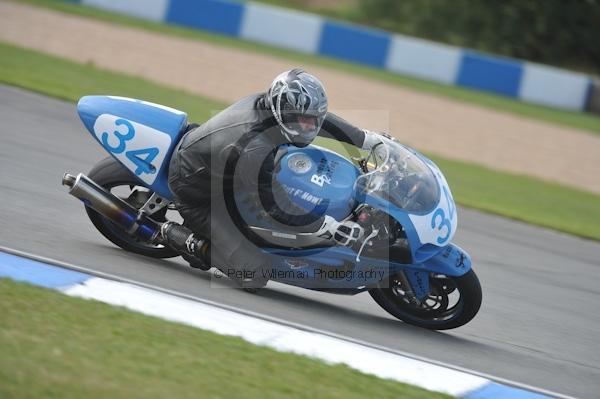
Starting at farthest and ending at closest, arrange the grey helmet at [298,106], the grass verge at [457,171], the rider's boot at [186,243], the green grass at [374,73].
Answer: the green grass at [374,73], the grass verge at [457,171], the rider's boot at [186,243], the grey helmet at [298,106]

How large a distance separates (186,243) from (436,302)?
5.71ft

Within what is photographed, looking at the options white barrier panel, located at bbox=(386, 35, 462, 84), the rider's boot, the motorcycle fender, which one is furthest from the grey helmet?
white barrier panel, located at bbox=(386, 35, 462, 84)

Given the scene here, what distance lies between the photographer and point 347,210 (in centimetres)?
605

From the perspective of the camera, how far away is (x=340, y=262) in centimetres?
610

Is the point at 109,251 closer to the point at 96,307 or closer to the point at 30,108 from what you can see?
the point at 96,307

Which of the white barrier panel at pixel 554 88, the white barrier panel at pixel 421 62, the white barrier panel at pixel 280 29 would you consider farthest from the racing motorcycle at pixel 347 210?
the white barrier panel at pixel 554 88

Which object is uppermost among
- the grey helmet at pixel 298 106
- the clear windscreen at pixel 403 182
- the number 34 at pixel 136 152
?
the grey helmet at pixel 298 106

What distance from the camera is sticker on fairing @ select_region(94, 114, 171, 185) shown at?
637 cm

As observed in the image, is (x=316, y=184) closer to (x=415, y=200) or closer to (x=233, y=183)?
(x=233, y=183)

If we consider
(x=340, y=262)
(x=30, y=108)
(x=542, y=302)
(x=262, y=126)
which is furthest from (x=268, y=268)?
(x=30, y=108)

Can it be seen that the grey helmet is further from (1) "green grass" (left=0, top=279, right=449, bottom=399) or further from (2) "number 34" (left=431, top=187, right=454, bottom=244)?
(1) "green grass" (left=0, top=279, right=449, bottom=399)

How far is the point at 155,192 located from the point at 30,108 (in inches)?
185

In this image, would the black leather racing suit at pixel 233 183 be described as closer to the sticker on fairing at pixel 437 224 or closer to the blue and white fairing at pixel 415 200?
the blue and white fairing at pixel 415 200

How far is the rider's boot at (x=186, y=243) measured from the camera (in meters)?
6.22
